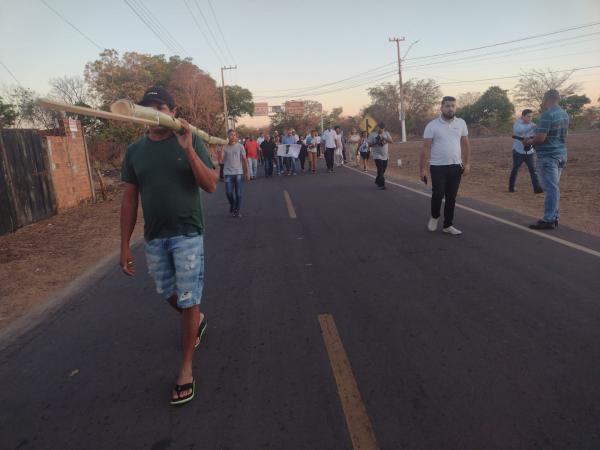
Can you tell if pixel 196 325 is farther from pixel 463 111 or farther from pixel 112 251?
pixel 463 111

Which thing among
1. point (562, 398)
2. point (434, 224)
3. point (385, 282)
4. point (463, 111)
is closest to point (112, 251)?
point (385, 282)

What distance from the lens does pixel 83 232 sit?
31.4 feet

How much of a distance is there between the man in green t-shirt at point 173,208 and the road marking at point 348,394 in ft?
3.25

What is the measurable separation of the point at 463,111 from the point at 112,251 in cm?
5669

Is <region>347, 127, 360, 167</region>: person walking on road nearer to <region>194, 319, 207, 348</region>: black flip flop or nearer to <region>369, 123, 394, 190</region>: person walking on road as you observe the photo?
<region>369, 123, 394, 190</region>: person walking on road

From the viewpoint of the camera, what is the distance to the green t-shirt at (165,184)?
10.1 ft

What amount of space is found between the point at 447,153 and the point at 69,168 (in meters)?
10.4

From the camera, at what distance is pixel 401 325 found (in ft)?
12.9

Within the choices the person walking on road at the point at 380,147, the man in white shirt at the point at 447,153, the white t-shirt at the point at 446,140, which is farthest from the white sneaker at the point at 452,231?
the person walking on road at the point at 380,147

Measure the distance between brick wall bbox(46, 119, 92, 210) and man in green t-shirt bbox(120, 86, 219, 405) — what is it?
10.1 m

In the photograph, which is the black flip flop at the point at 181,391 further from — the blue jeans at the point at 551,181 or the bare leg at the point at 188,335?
the blue jeans at the point at 551,181

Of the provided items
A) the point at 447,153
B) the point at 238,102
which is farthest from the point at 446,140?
the point at 238,102

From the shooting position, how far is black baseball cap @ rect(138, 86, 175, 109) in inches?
→ 116

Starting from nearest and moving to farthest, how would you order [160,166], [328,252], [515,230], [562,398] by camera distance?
[562,398]
[160,166]
[328,252]
[515,230]
